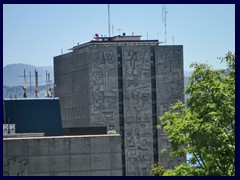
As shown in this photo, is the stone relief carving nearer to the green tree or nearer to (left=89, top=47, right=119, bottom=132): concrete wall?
the green tree

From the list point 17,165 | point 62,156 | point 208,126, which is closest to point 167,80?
point 208,126

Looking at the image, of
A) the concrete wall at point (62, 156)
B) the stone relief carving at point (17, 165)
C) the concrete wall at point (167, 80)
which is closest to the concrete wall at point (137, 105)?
the concrete wall at point (167, 80)

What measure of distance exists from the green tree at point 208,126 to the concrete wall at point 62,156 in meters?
2.76

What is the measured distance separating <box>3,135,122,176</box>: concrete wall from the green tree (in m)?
2.76

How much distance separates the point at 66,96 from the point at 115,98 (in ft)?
46.9

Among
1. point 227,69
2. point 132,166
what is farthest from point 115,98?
point 227,69

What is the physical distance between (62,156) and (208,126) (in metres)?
6.44

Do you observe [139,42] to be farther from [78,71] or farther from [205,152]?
[205,152]

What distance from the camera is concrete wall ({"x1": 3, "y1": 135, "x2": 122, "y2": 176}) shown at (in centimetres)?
2948

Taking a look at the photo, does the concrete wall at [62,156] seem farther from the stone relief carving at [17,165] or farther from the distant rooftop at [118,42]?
the distant rooftop at [118,42]

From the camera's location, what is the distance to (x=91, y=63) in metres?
114

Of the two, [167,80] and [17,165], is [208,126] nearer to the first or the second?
[17,165]

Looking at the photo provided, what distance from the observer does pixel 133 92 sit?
113438 mm

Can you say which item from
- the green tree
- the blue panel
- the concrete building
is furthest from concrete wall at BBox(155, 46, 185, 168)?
the green tree
